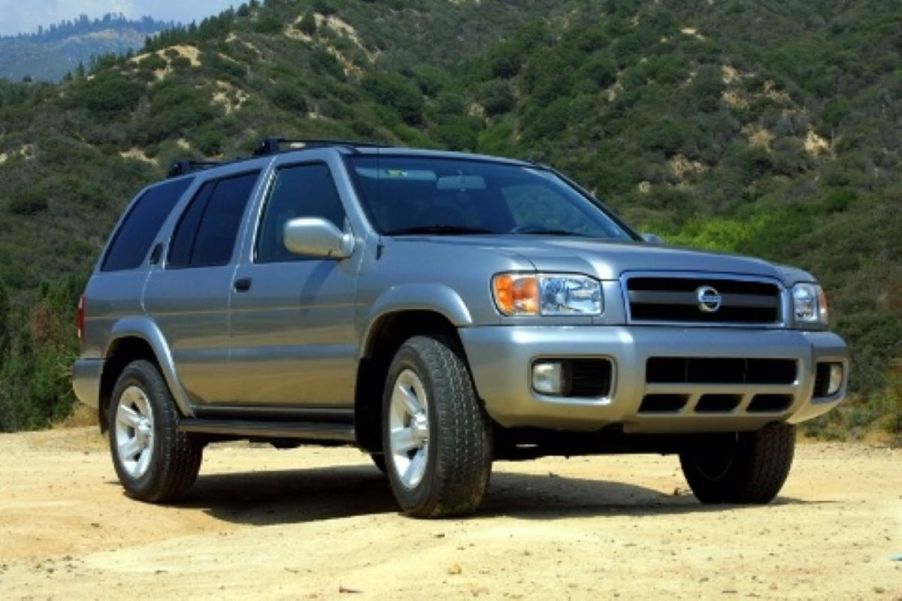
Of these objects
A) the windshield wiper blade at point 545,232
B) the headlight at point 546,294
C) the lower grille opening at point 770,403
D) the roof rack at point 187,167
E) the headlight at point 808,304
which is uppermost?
the roof rack at point 187,167

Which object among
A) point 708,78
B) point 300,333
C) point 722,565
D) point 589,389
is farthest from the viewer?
point 708,78

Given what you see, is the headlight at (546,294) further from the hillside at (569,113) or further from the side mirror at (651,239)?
the hillside at (569,113)

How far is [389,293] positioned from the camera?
8.05 m

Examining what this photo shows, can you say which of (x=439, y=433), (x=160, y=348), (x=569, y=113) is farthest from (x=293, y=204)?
(x=569, y=113)

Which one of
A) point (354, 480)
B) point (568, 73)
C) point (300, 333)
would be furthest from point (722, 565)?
point (568, 73)

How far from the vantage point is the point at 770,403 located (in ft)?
26.7

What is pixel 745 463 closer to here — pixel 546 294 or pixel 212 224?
pixel 546 294

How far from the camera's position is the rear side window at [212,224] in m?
9.57

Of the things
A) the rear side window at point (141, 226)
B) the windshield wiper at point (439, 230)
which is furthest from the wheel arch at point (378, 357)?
the rear side window at point (141, 226)

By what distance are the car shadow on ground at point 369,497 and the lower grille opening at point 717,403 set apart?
23.0 inches

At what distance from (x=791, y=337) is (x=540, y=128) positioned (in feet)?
172

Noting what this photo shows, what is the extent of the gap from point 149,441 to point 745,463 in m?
3.47

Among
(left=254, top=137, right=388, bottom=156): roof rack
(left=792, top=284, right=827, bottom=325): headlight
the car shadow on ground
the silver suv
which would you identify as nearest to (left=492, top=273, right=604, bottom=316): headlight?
the silver suv

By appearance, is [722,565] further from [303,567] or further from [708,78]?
[708,78]
